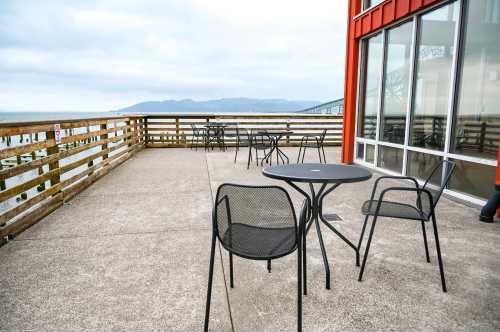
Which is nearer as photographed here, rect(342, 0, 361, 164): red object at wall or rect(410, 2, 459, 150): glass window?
rect(410, 2, 459, 150): glass window

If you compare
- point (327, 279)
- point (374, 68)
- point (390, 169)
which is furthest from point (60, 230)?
point (374, 68)

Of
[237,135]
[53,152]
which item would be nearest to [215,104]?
[237,135]

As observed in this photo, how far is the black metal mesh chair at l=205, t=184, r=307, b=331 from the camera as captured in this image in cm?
144

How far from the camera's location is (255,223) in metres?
1.59

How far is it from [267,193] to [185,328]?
802 millimetres

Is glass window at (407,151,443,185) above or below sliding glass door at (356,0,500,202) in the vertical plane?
below

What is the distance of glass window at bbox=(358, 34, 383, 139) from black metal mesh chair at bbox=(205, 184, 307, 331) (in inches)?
194

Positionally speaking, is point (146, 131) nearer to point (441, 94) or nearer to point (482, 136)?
point (441, 94)

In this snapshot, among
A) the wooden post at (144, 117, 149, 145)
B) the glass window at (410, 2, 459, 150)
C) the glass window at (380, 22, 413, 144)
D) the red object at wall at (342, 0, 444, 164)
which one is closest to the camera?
the glass window at (410, 2, 459, 150)

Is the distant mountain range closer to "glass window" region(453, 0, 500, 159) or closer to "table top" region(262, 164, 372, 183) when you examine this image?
"glass window" region(453, 0, 500, 159)

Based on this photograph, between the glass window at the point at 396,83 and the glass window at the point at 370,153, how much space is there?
0.40 m

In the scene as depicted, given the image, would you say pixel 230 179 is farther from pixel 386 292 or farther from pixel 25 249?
pixel 386 292

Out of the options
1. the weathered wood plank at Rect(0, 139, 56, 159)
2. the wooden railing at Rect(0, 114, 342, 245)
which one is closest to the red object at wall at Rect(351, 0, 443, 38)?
the wooden railing at Rect(0, 114, 342, 245)

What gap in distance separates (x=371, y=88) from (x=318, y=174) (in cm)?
468
